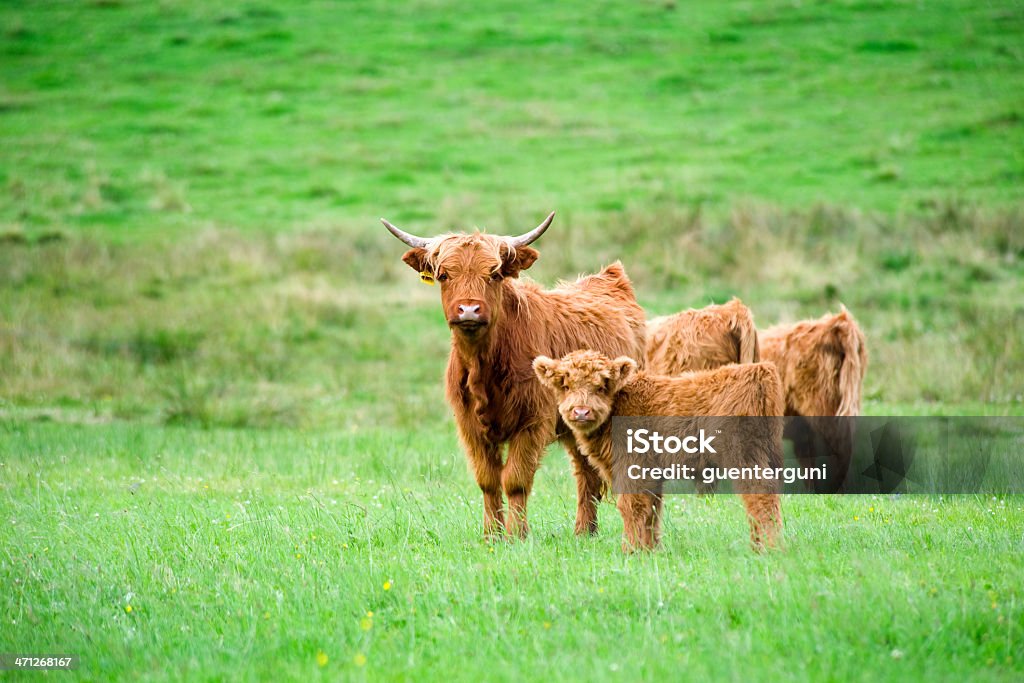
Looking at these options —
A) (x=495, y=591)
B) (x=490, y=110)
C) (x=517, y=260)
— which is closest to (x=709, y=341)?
(x=517, y=260)

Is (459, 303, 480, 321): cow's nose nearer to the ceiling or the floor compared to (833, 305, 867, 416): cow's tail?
nearer to the ceiling

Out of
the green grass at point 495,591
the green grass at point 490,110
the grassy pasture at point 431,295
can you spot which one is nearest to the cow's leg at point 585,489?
the green grass at point 495,591

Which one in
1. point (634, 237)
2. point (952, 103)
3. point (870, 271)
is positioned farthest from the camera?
point (952, 103)

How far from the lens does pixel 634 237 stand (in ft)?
62.4

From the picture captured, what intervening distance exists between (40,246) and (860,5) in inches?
869

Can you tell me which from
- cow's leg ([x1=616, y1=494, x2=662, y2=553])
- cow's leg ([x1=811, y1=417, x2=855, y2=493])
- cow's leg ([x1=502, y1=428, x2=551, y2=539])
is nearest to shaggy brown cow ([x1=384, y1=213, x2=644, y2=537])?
cow's leg ([x1=502, y1=428, x2=551, y2=539])

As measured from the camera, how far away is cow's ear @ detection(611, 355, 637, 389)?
6.20 meters

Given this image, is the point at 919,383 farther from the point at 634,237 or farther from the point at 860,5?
the point at 860,5

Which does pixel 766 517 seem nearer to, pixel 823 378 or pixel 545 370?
pixel 545 370

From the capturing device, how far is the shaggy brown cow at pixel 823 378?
969cm

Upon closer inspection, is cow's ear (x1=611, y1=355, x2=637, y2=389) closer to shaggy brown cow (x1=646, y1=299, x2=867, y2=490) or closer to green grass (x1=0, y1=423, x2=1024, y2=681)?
green grass (x1=0, y1=423, x2=1024, y2=681)

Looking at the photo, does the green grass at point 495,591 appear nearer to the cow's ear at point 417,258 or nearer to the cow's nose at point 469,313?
the cow's nose at point 469,313

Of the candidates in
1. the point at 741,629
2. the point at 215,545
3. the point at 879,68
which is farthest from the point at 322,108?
the point at 741,629

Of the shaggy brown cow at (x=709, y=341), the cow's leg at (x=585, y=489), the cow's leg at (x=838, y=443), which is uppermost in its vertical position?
the shaggy brown cow at (x=709, y=341)
